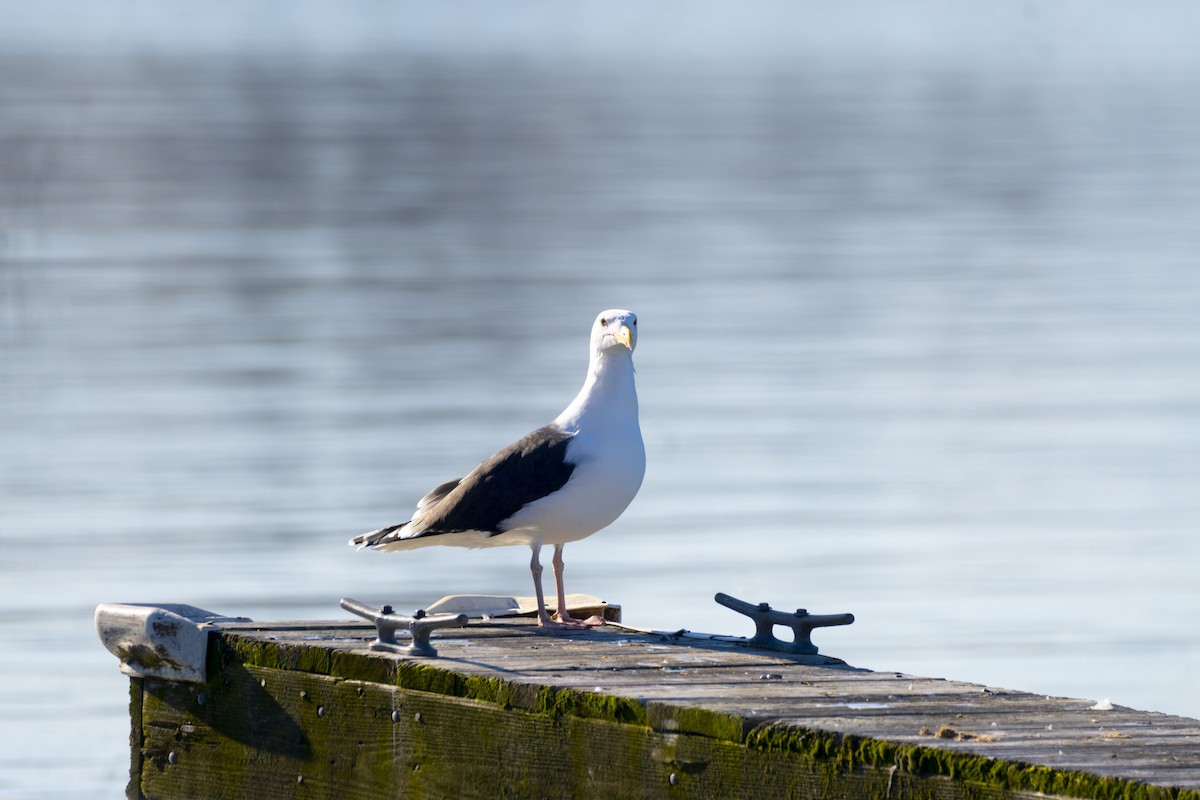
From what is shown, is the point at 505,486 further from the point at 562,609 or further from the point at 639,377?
the point at 639,377

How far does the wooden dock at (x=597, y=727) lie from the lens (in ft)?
19.2

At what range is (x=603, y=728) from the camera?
21.5 feet

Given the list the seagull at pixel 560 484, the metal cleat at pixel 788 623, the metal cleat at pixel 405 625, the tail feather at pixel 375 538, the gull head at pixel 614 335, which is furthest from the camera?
the tail feather at pixel 375 538

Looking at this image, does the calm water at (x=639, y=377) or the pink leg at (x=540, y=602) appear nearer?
the pink leg at (x=540, y=602)

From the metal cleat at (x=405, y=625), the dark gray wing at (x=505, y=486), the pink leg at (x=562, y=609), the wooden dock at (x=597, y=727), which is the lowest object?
the wooden dock at (x=597, y=727)

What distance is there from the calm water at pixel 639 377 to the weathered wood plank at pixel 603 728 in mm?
2208

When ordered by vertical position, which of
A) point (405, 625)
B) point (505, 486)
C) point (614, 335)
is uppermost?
point (614, 335)

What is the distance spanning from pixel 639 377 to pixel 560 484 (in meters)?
11.7

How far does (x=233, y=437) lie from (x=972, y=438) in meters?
5.68

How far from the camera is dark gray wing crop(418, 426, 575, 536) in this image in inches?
318

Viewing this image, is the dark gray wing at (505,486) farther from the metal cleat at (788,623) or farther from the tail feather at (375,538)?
the metal cleat at (788,623)

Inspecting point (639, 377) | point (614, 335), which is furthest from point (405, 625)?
point (639, 377)

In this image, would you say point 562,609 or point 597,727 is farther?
point 562,609

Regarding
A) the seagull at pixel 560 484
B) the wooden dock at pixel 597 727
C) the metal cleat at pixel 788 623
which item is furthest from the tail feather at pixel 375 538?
the metal cleat at pixel 788 623
